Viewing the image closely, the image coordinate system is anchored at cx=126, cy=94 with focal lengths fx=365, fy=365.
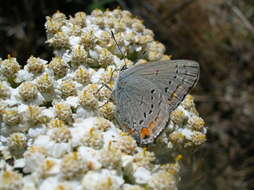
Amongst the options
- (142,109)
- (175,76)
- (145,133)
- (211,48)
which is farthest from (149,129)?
(211,48)

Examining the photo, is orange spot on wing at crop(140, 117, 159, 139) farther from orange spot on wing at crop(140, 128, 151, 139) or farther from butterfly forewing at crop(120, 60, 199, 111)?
butterfly forewing at crop(120, 60, 199, 111)

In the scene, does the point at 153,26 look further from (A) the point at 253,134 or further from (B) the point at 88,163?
(B) the point at 88,163

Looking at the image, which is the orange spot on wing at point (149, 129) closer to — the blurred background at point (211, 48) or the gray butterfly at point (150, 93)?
the gray butterfly at point (150, 93)

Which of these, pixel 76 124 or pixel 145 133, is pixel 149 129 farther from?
pixel 76 124

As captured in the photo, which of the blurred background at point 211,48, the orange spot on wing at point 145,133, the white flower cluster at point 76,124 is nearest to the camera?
the white flower cluster at point 76,124

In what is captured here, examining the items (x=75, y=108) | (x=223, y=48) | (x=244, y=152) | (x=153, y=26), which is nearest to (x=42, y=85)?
(x=75, y=108)

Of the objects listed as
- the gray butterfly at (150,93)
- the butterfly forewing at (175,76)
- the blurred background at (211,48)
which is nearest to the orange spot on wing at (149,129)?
the gray butterfly at (150,93)
